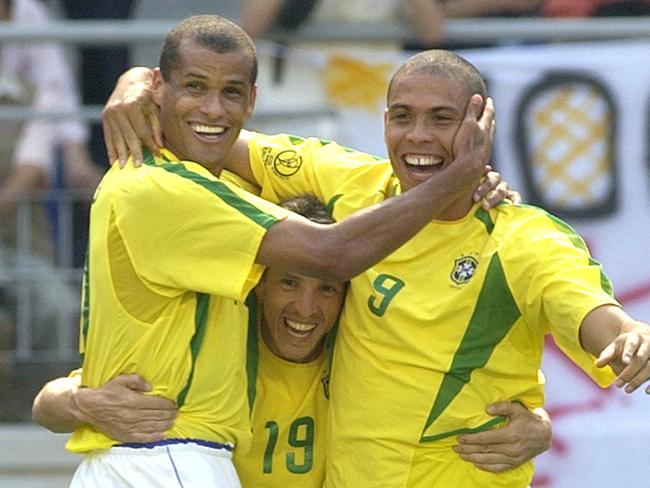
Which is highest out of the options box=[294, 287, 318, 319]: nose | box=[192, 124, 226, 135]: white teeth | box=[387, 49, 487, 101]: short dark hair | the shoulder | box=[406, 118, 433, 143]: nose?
box=[387, 49, 487, 101]: short dark hair

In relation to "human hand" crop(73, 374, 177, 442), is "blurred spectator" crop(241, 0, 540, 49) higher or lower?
higher

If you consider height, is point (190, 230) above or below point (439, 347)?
above

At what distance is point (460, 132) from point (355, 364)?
0.78 meters

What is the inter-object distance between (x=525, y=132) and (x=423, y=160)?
216cm

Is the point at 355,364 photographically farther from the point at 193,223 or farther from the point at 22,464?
the point at 22,464

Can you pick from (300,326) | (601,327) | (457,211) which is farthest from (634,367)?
(300,326)

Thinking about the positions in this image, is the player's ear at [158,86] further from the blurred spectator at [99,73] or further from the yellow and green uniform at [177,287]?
the blurred spectator at [99,73]

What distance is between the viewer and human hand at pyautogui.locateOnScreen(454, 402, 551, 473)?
583 cm

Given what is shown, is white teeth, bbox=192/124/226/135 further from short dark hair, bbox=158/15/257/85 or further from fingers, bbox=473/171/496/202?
fingers, bbox=473/171/496/202

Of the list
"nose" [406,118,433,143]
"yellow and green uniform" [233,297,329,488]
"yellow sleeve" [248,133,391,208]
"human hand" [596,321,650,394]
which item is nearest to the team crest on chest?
"yellow and green uniform" [233,297,329,488]

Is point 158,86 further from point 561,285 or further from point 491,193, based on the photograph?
point 561,285

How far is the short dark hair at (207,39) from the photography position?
224 inches

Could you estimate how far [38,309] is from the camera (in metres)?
7.76

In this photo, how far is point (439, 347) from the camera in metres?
5.77
